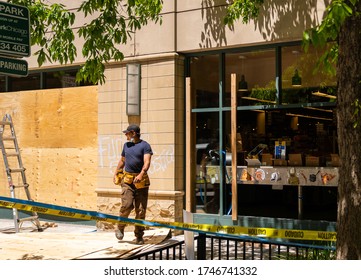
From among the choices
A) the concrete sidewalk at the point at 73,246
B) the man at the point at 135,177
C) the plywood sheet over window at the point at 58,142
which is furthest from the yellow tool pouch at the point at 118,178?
the plywood sheet over window at the point at 58,142

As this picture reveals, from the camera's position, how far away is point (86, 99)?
1255 cm

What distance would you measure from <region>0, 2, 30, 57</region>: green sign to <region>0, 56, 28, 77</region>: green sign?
11cm

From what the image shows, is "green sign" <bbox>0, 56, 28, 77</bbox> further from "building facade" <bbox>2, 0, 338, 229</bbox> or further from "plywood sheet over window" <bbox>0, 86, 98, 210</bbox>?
"plywood sheet over window" <bbox>0, 86, 98, 210</bbox>

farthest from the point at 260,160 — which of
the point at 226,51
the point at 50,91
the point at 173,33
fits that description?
the point at 50,91

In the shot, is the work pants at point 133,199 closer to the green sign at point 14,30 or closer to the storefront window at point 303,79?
the storefront window at point 303,79

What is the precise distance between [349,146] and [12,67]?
385cm

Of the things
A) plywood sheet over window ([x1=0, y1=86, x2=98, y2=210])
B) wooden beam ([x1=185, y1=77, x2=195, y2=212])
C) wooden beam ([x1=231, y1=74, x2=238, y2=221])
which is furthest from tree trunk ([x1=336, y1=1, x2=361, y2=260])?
plywood sheet over window ([x1=0, y1=86, x2=98, y2=210])

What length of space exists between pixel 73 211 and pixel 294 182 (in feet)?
17.6

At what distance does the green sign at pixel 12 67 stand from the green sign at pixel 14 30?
11cm

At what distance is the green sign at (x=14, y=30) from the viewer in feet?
21.3

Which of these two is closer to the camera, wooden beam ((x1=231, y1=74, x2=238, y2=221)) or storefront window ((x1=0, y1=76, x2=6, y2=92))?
wooden beam ((x1=231, y1=74, x2=238, y2=221))

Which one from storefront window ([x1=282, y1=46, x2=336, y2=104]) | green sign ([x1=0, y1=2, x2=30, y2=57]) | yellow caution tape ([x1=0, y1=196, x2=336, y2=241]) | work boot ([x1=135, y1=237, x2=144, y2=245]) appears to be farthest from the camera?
storefront window ([x1=282, y1=46, x2=336, y2=104])

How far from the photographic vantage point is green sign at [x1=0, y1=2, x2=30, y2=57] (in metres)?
6.48

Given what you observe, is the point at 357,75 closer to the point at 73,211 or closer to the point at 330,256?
the point at 330,256
